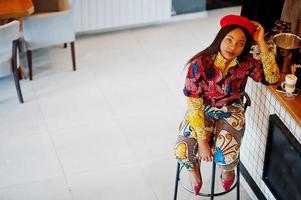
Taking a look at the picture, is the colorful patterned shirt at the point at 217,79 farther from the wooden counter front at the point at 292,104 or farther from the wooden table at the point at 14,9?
the wooden table at the point at 14,9

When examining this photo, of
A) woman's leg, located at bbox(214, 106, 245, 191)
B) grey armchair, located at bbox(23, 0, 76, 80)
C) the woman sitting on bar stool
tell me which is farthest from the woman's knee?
grey armchair, located at bbox(23, 0, 76, 80)

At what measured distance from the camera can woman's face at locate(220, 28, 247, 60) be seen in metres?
2.92

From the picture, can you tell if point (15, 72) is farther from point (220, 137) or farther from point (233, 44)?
point (233, 44)

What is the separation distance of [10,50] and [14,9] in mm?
357

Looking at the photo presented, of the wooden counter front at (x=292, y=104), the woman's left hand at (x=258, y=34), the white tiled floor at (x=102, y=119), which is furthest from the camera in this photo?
the white tiled floor at (x=102, y=119)

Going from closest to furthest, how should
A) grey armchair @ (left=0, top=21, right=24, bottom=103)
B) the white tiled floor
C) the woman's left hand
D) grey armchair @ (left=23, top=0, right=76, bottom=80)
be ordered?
the woman's left hand
the white tiled floor
grey armchair @ (left=0, top=21, right=24, bottom=103)
grey armchair @ (left=23, top=0, right=76, bottom=80)

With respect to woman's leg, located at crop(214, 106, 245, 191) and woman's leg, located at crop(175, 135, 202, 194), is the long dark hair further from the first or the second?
woman's leg, located at crop(175, 135, 202, 194)

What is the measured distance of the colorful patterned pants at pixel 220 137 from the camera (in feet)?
10.2

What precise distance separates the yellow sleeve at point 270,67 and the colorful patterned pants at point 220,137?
22 cm

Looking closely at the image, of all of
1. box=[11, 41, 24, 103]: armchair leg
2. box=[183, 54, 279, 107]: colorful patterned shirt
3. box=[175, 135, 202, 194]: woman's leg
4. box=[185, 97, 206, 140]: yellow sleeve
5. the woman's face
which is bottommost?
box=[11, 41, 24, 103]: armchair leg

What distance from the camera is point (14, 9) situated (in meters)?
4.57

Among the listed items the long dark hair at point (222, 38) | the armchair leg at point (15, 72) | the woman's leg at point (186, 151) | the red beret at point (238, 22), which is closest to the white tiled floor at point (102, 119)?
the armchair leg at point (15, 72)

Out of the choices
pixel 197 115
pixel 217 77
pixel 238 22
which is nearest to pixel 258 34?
pixel 238 22

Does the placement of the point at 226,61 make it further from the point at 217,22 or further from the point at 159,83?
the point at 217,22
